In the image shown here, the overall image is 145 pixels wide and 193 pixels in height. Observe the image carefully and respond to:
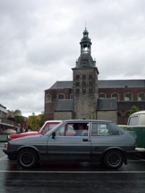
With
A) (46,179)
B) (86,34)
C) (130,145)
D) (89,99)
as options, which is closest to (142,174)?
(130,145)

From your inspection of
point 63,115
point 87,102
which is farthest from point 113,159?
point 63,115

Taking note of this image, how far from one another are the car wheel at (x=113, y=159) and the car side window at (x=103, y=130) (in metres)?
0.64

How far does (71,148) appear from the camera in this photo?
27.8 feet

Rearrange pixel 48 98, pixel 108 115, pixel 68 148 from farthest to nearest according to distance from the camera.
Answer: pixel 48 98
pixel 108 115
pixel 68 148

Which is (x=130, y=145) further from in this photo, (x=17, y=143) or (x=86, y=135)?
(x=17, y=143)

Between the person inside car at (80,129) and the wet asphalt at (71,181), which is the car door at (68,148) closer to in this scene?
the person inside car at (80,129)

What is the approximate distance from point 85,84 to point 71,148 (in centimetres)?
6319

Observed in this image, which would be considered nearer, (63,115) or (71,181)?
(71,181)

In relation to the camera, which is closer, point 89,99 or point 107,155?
point 107,155

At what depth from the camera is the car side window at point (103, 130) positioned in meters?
8.84

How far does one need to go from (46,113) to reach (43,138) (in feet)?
237

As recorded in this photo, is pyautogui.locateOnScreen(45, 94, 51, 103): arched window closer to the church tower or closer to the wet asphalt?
the church tower

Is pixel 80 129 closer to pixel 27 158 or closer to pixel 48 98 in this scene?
pixel 27 158

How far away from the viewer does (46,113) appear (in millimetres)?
80375
